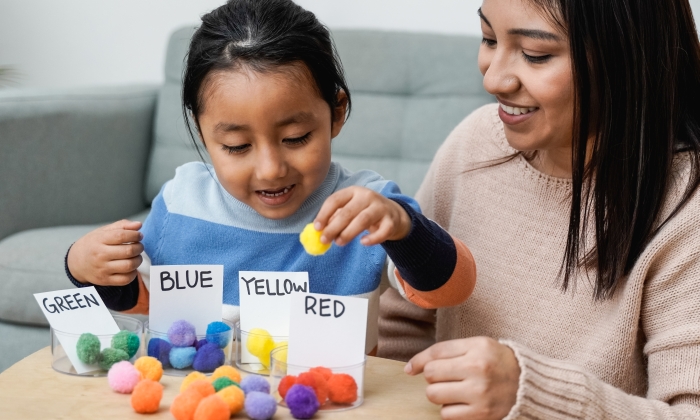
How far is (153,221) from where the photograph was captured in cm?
127

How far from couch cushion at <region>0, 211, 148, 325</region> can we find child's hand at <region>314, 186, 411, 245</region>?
1175 mm

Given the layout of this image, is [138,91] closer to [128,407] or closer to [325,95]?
[325,95]

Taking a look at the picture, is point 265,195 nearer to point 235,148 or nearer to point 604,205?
point 235,148

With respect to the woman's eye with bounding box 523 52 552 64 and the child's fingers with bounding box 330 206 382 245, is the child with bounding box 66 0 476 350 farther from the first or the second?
the woman's eye with bounding box 523 52 552 64

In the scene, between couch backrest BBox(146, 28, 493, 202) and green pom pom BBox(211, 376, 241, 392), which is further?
couch backrest BBox(146, 28, 493, 202)

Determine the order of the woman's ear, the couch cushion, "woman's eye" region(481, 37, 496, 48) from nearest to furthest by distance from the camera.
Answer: "woman's eye" region(481, 37, 496, 48) < the woman's ear < the couch cushion

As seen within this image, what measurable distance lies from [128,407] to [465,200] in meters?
0.68

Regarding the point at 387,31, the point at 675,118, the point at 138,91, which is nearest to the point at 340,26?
the point at 387,31

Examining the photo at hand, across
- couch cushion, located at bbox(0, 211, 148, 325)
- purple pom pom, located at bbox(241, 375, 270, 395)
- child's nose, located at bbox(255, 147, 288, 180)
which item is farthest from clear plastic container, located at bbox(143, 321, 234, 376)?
couch cushion, located at bbox(0, 211, 148, 325)

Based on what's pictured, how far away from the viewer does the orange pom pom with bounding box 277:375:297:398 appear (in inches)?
32.9

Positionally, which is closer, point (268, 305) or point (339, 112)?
point (268, 305)

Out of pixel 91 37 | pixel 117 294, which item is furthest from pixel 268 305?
pixel 91 37

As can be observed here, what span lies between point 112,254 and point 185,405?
14.7 inches

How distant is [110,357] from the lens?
0.91 m
